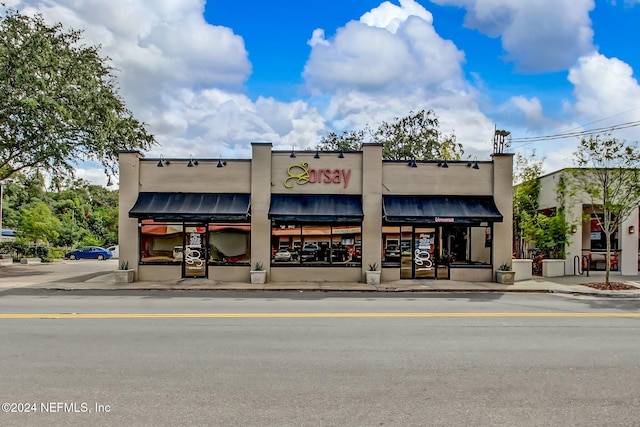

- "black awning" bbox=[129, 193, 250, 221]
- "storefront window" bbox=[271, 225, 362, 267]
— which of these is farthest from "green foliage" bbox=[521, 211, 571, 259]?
"black awning" bbox=[129, 193, 250, 221]

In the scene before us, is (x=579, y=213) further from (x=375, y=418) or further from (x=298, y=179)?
(x=375, y=418)

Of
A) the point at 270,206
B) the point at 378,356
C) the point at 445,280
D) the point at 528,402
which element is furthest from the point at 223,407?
the point at 445,280

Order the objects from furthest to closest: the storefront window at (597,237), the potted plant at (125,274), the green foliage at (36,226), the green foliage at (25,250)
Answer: the green foliage at (36,226) → the green foliage at (25,250) → the storefront window at (597,237) → the potted plant at (125,274)

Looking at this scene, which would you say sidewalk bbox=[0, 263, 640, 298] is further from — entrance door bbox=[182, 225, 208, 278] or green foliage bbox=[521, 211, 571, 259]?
green foliage bbox=[521, 211, 571, 259]

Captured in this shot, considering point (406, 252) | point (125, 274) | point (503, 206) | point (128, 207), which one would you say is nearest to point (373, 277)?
point (406, 252)

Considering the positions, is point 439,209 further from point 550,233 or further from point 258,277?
point 258,277

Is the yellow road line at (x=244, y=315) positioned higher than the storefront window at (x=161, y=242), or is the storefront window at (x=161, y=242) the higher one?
the storefront window at (x=161, y=242)

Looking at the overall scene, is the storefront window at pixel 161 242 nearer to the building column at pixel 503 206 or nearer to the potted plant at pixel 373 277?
the potted plant at pixel 373 277

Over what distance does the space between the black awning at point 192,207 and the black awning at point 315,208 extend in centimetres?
137

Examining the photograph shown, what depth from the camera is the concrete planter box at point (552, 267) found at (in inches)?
820

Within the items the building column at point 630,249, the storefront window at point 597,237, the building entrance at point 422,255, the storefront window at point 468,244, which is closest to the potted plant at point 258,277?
the building entrance at point 422,255

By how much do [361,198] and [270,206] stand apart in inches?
151

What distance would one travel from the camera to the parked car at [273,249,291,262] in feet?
63.2

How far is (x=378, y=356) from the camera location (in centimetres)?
730
